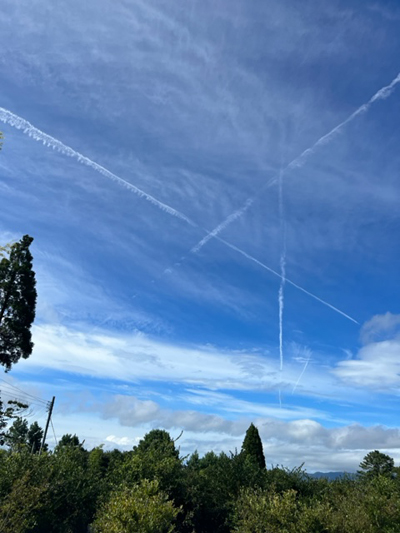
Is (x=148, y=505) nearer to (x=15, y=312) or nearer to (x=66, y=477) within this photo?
(x=66, y=477)

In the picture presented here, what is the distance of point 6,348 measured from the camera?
129ft

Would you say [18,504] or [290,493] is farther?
[290,493]

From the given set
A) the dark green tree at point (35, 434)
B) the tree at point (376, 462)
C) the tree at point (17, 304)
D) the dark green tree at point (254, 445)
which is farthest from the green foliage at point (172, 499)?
the dark green tree at point (35, 434)

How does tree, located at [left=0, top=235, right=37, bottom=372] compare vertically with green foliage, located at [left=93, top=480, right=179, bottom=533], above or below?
above

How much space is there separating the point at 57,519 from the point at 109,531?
1241 centimetres

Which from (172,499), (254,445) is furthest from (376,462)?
(172,499)

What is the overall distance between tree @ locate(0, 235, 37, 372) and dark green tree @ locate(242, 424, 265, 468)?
126 ft

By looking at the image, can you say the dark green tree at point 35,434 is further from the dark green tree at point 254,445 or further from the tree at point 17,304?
the tree at point 17,304

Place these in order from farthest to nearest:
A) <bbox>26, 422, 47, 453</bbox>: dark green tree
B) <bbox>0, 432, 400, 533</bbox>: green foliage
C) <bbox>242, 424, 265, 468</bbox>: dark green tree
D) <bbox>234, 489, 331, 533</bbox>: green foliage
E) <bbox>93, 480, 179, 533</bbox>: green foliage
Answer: <bbox>26, 422, 47, 453</bbox>: dark green tree → <bbox>242, 424, 265, 468</bbox>: dark green tree → <bbox>234, 489, 331, 533</bbox>: green foliage → <bbox>0, 432, 400, 533</bbox>: green foliage → <bbox>93, 480, 179, 533</bbox>: green foliage

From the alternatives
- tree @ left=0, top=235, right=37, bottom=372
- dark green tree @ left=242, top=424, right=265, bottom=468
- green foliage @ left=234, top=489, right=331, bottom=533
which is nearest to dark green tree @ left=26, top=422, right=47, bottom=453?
dark green tree @ left=242, top=424, right=265, bottom=468

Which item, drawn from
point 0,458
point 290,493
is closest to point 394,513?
point 290,493

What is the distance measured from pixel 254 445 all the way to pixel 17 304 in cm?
4236

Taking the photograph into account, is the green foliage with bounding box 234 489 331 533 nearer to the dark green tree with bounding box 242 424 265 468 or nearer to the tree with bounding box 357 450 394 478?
the dark green tree with bounding box 242 424 265 468

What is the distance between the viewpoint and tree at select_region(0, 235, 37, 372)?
39.7 meters
